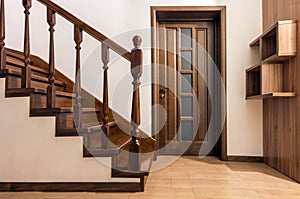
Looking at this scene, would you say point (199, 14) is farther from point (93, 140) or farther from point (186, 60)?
point (93, 140)

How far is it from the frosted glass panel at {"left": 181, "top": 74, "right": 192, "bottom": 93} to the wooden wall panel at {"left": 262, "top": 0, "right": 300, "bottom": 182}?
0.96 m

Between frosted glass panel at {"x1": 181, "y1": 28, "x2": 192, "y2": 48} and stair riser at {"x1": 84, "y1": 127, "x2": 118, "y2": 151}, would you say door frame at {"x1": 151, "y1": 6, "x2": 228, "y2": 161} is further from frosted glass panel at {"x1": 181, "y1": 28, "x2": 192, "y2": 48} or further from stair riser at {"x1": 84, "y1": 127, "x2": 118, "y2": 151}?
stair riser at {"x1": 84, "y1": 127, "x2": 118, "y2": 151}

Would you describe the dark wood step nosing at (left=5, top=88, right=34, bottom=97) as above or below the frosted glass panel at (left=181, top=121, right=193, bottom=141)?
above

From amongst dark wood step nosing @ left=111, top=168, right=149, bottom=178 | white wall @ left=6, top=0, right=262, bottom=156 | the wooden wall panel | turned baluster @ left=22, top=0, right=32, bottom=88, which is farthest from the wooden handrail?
the wooden wall panel

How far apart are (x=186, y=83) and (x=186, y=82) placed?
0.04ft

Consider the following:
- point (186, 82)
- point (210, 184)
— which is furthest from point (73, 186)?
point (186, 82)

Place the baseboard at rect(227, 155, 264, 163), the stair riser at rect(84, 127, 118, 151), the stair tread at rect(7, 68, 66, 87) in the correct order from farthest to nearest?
the baseboard at rect(227, 155, 264, 163) → the stair tread at rect(7, 68, 66, 87) → the stair riser at rect(84, 127, 118, 151)

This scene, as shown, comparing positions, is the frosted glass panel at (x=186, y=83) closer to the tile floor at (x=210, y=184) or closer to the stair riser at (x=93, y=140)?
the tile floor at (x=210, y=184)

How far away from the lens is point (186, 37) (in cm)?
386

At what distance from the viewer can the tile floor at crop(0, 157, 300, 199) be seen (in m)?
2.06

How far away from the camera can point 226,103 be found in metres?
3.50

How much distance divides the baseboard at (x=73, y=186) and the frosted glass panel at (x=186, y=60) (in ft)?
6.82

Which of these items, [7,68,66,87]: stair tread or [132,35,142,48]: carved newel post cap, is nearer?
[132,35,142,48]: carved newel post cap

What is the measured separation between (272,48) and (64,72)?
2.34 metres
